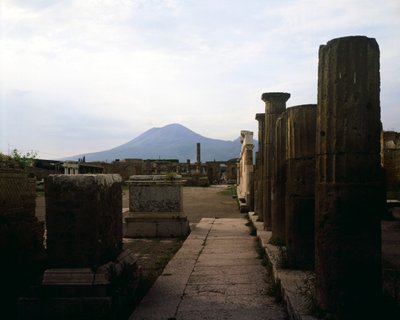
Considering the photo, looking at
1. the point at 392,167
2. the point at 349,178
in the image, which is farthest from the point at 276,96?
the point at 392,167

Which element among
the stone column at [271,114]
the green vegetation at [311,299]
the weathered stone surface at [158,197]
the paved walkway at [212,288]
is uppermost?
the stone column at [271,114]

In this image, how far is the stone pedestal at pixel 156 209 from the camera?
9711 mm

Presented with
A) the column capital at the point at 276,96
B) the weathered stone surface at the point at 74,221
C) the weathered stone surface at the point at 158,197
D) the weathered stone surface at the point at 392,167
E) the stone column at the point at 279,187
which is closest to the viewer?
the weathered stone surface at the point at 74,221

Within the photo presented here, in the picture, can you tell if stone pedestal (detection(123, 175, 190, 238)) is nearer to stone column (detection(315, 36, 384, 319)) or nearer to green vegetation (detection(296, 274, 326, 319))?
green vegetation (detection(296, 274, 326, 319))

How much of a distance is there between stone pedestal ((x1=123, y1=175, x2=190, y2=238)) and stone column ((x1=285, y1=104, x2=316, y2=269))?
5.17m

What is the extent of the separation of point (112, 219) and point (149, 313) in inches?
42.4

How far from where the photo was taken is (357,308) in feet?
10.1

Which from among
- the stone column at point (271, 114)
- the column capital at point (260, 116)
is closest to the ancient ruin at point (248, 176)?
the column capital at point (260, 116)

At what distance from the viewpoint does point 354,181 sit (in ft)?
10.1

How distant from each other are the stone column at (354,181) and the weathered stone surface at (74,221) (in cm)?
221

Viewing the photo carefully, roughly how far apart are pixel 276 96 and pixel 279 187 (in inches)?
84.6

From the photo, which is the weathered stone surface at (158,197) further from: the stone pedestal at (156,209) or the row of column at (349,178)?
the row of column at (349,178)

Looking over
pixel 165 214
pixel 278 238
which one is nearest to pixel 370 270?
pixel 278 238

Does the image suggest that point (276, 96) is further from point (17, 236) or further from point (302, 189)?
point (17, 236)
